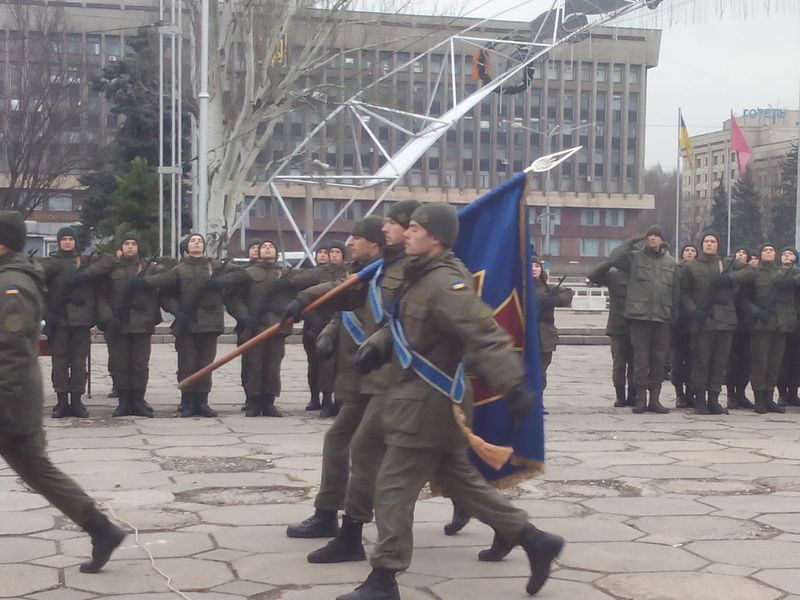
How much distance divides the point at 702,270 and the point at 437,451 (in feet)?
26.6

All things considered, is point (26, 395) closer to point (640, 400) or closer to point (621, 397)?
point (640, 400)

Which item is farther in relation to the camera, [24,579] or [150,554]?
[150,554]

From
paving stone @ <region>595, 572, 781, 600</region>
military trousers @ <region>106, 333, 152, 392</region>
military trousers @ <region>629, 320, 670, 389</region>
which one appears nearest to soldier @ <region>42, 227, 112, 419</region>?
military trousers @ <region>106, 333, 152, 392</region>

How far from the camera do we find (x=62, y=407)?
11.5 m

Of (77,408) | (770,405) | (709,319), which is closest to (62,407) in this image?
(77,408)

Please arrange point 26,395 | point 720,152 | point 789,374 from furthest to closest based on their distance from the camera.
A: 1. point 720,152
2. point 789,374
3. point 26,395

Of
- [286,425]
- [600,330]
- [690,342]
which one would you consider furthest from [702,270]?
[600,330]

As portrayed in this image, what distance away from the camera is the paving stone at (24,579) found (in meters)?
5.34

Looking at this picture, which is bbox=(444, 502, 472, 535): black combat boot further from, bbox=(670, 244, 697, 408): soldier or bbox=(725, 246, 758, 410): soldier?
bbox=(725, 246, 758, 410): soldier

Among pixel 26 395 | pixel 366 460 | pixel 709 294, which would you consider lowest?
pixel 366 460

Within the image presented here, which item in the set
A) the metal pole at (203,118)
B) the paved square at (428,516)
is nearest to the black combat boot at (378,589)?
the paved square at (428,516)

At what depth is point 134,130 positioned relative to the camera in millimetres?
36312

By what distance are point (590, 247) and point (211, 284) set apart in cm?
7756

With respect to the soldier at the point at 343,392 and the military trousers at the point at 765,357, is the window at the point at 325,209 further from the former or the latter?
the soldier at the point at 343,392
